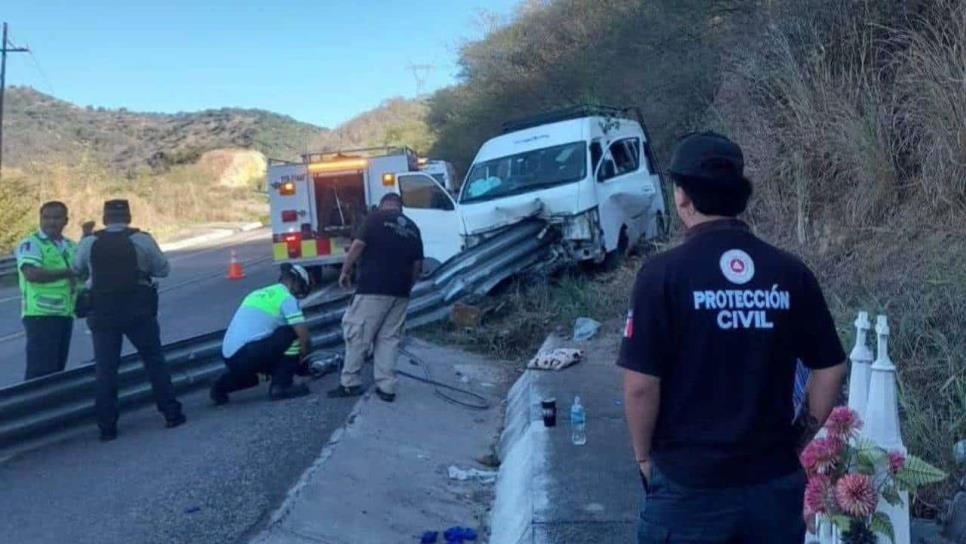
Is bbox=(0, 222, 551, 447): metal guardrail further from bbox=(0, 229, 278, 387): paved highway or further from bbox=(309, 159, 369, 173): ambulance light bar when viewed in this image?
bbox=(309, 159, 369, 173): ambulance light bar

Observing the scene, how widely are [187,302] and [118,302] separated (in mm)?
10117

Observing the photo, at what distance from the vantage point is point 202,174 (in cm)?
6600

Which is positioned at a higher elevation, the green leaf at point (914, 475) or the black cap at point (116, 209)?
the black cap at point (116, 209)

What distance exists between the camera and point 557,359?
30.1 ft

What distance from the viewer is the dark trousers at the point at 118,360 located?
7824 millimetres

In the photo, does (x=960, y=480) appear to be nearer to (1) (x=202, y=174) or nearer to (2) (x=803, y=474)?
(2) (x=803, y=474)

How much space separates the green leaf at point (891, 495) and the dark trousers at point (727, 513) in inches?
36.6

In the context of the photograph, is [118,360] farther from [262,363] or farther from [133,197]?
[133,197]

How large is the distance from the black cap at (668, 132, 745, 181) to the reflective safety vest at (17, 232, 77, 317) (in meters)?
6.52

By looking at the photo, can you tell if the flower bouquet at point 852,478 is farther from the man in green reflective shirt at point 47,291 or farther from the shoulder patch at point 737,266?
the man in green reflective shirt at point 47,291

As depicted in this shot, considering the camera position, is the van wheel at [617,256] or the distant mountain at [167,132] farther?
the distant mountain at [167,132]

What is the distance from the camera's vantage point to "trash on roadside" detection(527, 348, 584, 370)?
29.9ft

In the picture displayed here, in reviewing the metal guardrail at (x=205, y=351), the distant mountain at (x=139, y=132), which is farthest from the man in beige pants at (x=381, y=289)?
the distant mountain at (x=139, y=132)

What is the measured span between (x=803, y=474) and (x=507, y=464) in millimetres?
4333
